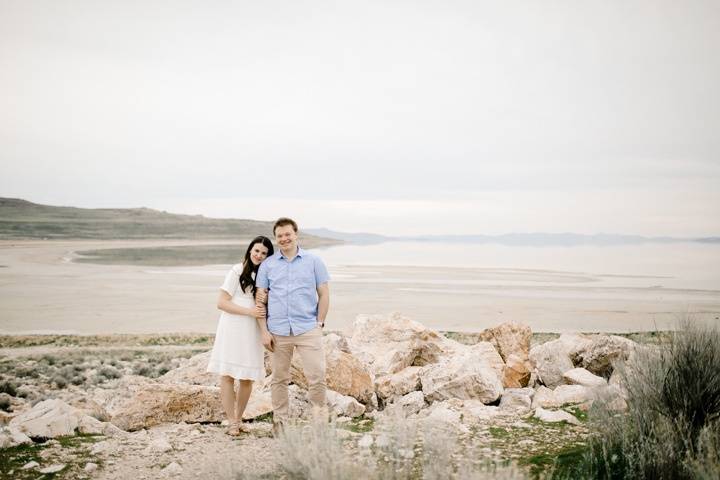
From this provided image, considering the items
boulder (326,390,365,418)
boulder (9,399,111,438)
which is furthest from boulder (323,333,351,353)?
boulder (9,399,111,438)

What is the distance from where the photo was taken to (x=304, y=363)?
20.1 ft

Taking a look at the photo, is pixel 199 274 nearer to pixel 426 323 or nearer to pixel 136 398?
pixel 426 323

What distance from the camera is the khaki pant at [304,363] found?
6074mm

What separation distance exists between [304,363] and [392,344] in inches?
183

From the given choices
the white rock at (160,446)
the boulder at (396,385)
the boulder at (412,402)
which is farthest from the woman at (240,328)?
the boulder at (396,385)

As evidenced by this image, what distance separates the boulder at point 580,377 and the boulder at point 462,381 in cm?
97

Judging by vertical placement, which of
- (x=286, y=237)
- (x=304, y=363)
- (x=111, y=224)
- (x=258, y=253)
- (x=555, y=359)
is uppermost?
(x=286, y=237)

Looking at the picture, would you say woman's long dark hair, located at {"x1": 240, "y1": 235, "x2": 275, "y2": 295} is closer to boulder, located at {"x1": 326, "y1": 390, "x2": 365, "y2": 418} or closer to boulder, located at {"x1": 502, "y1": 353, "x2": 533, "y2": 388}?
boulder, located at {"x1": 326, "y1": 390, "x2": 365, "y2": 418}

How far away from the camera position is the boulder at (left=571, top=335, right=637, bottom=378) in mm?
8758

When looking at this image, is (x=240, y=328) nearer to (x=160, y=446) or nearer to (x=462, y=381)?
(x=160, y=446)

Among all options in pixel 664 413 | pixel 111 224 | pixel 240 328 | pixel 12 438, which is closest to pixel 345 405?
pixel 240 328

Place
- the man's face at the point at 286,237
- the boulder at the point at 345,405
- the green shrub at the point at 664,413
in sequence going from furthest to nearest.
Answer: the boulder at the point at 345,405
the man's face at the point at 286,237
the green shrub at the point at 664,413

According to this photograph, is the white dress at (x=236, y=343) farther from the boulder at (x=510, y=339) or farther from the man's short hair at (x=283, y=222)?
the boulder at (x=510, y=339)

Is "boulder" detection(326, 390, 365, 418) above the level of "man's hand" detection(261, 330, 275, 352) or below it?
below
